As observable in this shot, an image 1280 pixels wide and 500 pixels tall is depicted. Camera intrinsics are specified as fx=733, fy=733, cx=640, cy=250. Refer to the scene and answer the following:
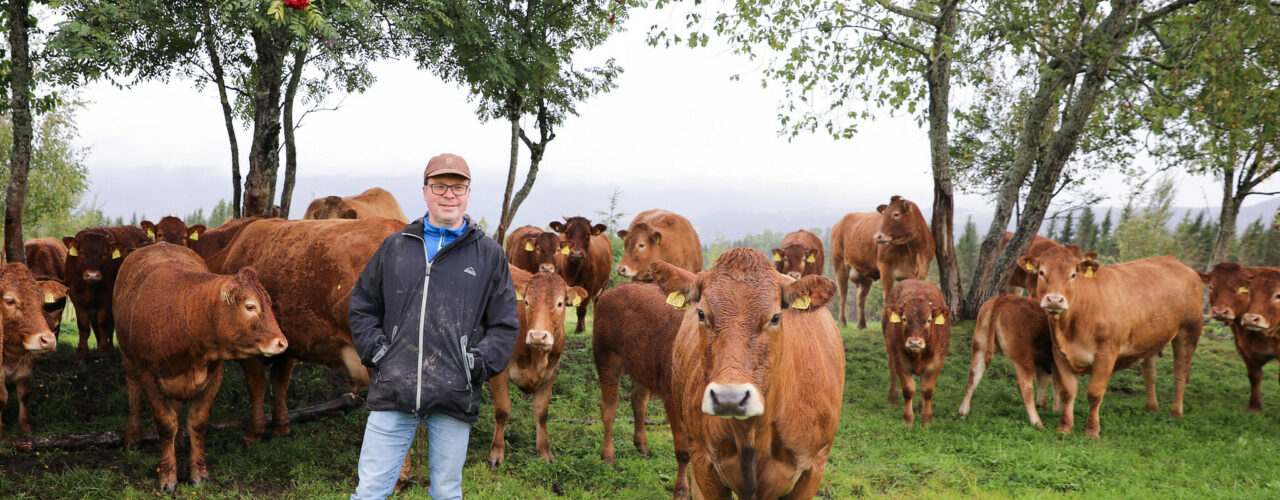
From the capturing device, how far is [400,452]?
152 inches

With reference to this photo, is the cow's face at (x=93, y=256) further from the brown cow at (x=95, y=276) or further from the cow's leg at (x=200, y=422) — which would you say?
the cow's leg at (x=200, y=422)

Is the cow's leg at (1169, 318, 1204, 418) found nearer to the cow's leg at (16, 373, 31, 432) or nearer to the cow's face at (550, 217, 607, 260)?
the cow's face at (550, 217, 607, 260)

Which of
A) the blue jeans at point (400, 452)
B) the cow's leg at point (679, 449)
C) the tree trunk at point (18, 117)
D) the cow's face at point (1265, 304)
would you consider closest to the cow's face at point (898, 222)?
the cow's face at point (1265, 304)

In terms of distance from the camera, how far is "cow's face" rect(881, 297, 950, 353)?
8.84 m

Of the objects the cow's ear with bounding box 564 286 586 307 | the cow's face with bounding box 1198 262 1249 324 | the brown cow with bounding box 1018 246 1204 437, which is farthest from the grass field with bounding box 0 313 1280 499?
the cow's ear with bounding box 564 286 586 307

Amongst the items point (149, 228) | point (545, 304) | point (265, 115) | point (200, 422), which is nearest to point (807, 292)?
point (545, 304)

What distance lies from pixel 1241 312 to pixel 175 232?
1482 cm

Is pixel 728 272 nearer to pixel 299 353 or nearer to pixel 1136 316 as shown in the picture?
Result: pixel 299 353

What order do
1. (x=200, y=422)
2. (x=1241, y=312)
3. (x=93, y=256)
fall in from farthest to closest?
(x=1241, y=312) < (x=93, y=256) < (x=200, y=422)

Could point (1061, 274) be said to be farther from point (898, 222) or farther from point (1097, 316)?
point (898, 222)

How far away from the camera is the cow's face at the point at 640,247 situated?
1350 cm

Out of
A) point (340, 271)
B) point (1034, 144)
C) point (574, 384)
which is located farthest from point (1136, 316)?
point (340, 271)

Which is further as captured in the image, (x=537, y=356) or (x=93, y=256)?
(x=93, y=256)

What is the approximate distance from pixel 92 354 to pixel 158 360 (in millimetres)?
4553
